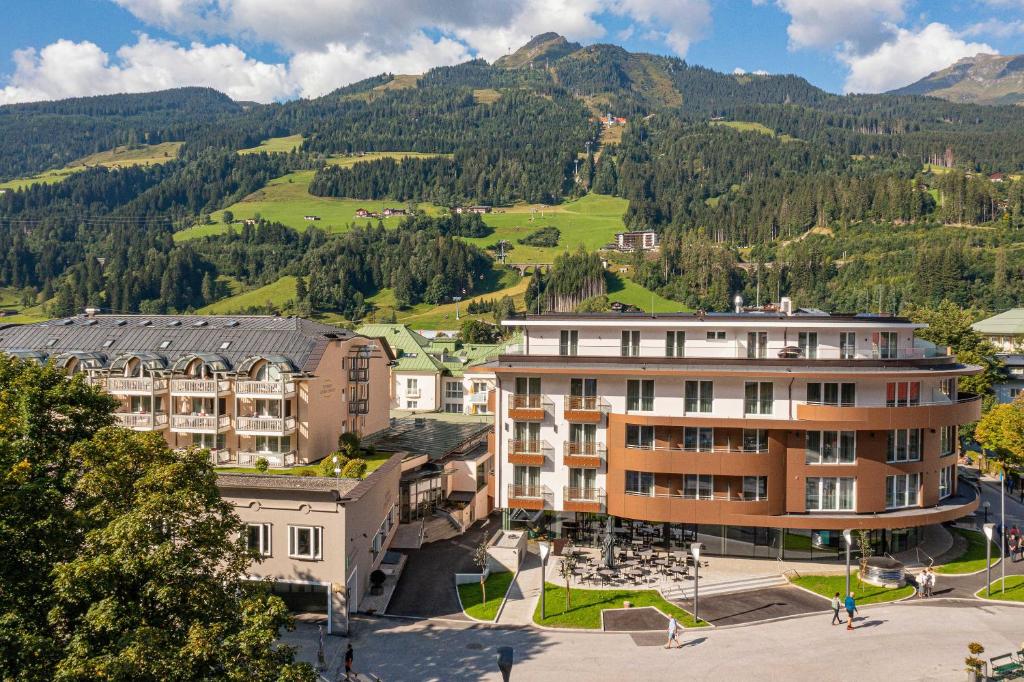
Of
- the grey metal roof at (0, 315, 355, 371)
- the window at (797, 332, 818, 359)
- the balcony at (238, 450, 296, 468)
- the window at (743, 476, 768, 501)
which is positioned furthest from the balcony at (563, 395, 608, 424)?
the balcony at (238, 450, 296, 468)

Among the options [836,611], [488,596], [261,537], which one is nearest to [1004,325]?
[836,611]

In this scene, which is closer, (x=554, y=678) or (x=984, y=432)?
(x=554, y=678)

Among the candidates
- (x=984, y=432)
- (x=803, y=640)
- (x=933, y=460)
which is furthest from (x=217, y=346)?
(x=984, y=432)

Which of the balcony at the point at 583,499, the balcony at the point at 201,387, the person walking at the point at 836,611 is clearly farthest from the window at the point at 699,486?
the balcony at the point at 201,387

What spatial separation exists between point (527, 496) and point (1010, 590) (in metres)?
26.8

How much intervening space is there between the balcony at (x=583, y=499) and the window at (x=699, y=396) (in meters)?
7.35

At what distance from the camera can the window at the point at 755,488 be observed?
42.6 meters

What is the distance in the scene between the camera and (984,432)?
220 ft

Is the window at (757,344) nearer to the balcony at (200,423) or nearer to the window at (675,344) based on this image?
the window at (675,344)

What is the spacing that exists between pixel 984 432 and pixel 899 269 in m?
126

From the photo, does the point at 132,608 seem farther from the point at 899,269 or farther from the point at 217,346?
the point at 899,269

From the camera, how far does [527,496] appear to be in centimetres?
4641

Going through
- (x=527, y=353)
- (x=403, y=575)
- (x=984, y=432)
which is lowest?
(x=403, y=575)

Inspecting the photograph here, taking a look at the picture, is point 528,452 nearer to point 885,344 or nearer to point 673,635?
point 673,635
